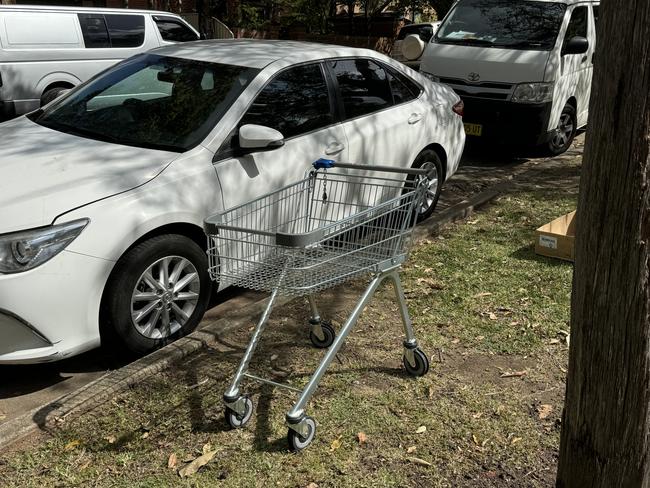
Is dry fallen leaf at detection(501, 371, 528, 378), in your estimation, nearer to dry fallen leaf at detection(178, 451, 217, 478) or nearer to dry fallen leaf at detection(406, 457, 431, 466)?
dry fallen leaf at detection(406, 457, 431, 466)

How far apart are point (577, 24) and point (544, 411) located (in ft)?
23.4

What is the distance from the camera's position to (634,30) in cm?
193

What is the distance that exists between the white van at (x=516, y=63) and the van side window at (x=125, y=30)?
5.41 meters

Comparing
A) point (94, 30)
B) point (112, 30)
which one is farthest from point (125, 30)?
point (94, 30)

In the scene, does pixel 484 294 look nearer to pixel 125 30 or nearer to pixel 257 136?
pixel 257 136

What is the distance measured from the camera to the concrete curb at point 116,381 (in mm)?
3283

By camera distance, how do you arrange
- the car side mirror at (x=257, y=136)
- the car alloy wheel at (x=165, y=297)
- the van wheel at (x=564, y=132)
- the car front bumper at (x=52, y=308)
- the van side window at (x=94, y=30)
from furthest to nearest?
the van side window at (x=94, y=30) < the van wheel at (x=564, y=132) < the car side mirror at (x=257, y=136) < the car alloy wheel at (x=165, y=297) < the car front bumper at (x=52, y=308)

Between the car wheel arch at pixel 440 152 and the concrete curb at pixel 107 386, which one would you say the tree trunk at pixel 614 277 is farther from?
the car wheel arch at pixel 440 152

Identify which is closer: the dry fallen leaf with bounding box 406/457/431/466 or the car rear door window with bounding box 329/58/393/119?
the dry fallen leaf with bounding box 406/457/431/466

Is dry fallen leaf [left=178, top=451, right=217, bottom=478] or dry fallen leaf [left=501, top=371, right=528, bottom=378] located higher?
dry fallen leaf [left=501, top=371, right=528, bottom=378]

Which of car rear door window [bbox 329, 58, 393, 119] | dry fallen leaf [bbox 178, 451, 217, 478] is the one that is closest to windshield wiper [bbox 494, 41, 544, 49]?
car rear door window [bbox 329, 58, 393, 119]

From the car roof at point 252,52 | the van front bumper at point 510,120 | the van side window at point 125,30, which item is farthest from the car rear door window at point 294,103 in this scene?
the van side window at point 125,30

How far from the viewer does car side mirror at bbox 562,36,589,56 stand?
28.6 ft

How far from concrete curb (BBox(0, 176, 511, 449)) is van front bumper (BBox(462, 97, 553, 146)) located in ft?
16.4
